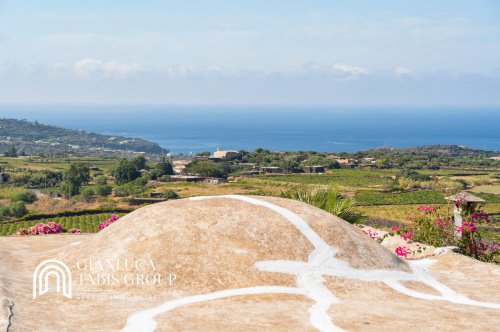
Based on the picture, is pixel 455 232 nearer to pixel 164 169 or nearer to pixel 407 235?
pixel 407 235

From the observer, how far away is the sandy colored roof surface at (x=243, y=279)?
1249 cm

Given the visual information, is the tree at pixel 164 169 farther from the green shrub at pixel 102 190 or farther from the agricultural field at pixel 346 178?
the green shrub at pixel 102 190

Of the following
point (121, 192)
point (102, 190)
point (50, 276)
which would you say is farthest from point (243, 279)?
point (102, 190)

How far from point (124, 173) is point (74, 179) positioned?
36.1 ft

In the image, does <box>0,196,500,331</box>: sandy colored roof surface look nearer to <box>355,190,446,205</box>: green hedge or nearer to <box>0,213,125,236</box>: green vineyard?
<box>0,213,125,236</box>: green vineyard

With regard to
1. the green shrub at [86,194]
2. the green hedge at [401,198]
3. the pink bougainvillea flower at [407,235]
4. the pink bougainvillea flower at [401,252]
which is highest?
the pink bougainvillea flower at [407,235]

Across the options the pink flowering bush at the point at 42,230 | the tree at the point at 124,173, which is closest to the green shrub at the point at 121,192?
the tree at the point at 124,173

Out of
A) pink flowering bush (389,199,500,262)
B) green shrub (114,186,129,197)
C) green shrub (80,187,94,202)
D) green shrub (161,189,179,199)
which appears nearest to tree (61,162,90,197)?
green shrub (80,187,94,202)

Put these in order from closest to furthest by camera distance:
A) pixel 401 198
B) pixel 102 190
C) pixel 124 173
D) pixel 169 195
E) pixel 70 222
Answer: pixel 70 222 < pixel 401 198 < pixel 169 195 < pixel 102 190 < pixel 124 173

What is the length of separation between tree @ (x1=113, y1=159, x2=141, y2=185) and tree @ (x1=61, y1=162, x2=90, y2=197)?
18.0ft

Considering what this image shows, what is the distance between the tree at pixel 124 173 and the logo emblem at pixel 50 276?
9671 centimetres

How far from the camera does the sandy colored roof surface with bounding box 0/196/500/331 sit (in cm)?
1249

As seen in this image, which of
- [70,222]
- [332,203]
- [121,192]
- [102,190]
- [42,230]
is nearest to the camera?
[332,203]

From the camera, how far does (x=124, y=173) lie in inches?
4520
